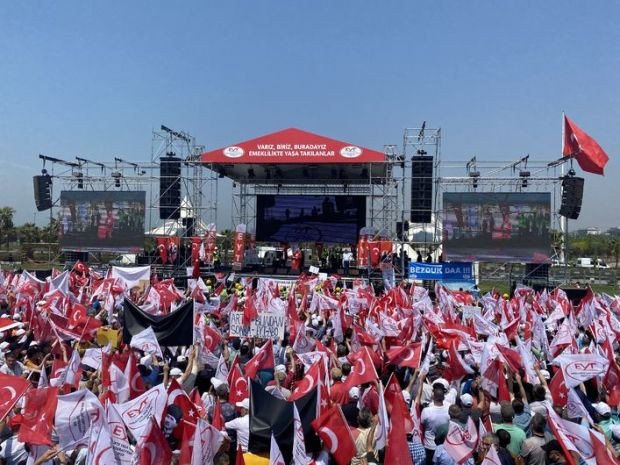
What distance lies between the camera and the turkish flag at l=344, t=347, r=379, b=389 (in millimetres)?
6395

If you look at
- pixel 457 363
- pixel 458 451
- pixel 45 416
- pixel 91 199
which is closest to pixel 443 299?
pixel 457 363

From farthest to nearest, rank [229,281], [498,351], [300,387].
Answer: [229,281], [498,351], [300,387]

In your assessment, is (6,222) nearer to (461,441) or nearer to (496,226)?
(496,226)

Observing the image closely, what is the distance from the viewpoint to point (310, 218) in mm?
29797

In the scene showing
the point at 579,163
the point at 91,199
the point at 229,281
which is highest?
the point at 579,163

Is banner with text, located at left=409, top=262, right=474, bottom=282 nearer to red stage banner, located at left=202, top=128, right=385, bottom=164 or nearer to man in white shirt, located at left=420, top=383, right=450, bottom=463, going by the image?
red stage banner, located at left=202, top=128, right=385, bottom=164

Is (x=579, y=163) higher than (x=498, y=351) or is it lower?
higher

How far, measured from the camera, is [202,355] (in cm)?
764

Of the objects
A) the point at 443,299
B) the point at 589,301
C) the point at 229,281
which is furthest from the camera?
the point at 229,281

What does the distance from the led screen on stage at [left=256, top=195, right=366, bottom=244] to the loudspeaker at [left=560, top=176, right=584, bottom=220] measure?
9.82 metres

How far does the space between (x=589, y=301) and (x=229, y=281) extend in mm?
12994

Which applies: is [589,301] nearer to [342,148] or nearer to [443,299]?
[443,299]

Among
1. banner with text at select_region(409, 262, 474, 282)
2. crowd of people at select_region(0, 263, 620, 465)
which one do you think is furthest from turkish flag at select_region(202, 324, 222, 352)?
banner with text at select_region(409, 262, 474, 282)

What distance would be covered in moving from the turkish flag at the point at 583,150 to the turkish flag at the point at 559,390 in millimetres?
20046
